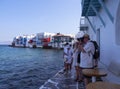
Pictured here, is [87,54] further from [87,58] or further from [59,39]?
[59,39]

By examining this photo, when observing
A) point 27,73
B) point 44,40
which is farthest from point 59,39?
point 27,73

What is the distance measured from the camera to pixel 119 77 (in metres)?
6.42

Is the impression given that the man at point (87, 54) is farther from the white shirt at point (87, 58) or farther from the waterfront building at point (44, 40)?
the waterfront building at point (44, 40)

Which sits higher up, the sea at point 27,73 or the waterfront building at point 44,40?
the waterfront building at point 44,40

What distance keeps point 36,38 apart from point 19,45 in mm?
19431

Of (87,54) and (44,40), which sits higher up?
(44,40)

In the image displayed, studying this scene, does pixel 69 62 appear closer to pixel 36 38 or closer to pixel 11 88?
pixel 11 88

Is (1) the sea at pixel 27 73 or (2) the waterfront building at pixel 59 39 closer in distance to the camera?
(1) the sea at pixel 27 73

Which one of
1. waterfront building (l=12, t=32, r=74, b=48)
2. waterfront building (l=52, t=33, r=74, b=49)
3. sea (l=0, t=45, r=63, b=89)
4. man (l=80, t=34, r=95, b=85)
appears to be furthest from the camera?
waterfront building (l=12, t=32, r=74, b=48)

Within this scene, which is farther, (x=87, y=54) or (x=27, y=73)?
(x=27, y=73)

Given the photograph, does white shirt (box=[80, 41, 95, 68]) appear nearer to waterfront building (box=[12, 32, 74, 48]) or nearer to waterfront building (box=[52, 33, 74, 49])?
waterfront building (box=[12, 32, 74, 48])

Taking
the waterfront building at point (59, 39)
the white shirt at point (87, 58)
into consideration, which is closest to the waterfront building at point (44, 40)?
the waterfront building at point (59, 39)

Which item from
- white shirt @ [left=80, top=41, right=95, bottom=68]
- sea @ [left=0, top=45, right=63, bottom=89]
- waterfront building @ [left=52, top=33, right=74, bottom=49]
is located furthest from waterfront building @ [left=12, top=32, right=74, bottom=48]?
white shirt @ [left=80, top=41, right=95, bottom=68]

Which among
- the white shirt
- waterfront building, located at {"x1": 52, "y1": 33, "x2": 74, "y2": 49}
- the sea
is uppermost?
waterfront building, located at {"x1": 52, "y1": 33, "x2": 74, "y2": 49}
